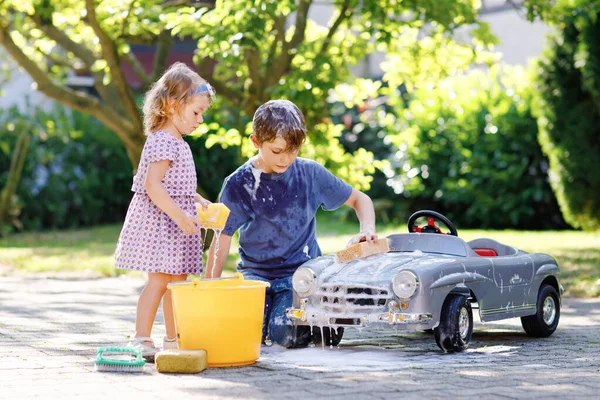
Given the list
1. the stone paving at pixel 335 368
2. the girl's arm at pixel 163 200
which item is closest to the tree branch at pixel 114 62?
the stone paving at pixel 335 368

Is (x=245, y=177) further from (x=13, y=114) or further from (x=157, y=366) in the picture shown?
(x=13, y=114)

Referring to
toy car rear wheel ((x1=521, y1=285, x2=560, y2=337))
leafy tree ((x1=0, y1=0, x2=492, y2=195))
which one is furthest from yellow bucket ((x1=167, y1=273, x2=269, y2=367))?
leafy tree ((x1=0, y1=0, x2=492, y2=195))

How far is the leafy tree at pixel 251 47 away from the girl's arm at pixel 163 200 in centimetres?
381

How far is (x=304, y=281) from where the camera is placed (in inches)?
216

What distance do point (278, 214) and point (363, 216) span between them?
0.48 m

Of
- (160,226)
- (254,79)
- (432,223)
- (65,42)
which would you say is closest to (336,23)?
(254,79)

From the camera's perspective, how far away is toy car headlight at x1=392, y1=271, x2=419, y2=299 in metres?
5.17

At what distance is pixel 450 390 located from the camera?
423 centimetres

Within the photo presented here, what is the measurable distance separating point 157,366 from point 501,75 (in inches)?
549

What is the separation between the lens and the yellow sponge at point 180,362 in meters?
4.66

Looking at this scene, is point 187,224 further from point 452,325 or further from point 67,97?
point 67,97

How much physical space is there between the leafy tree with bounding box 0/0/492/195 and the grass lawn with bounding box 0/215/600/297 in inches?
64.5

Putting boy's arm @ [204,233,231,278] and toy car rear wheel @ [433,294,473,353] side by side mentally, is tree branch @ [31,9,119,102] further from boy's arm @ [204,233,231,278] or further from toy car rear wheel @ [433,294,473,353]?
toy car rear wheel @ [433,294,473,353]

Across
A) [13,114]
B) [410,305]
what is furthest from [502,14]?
[410,305]
